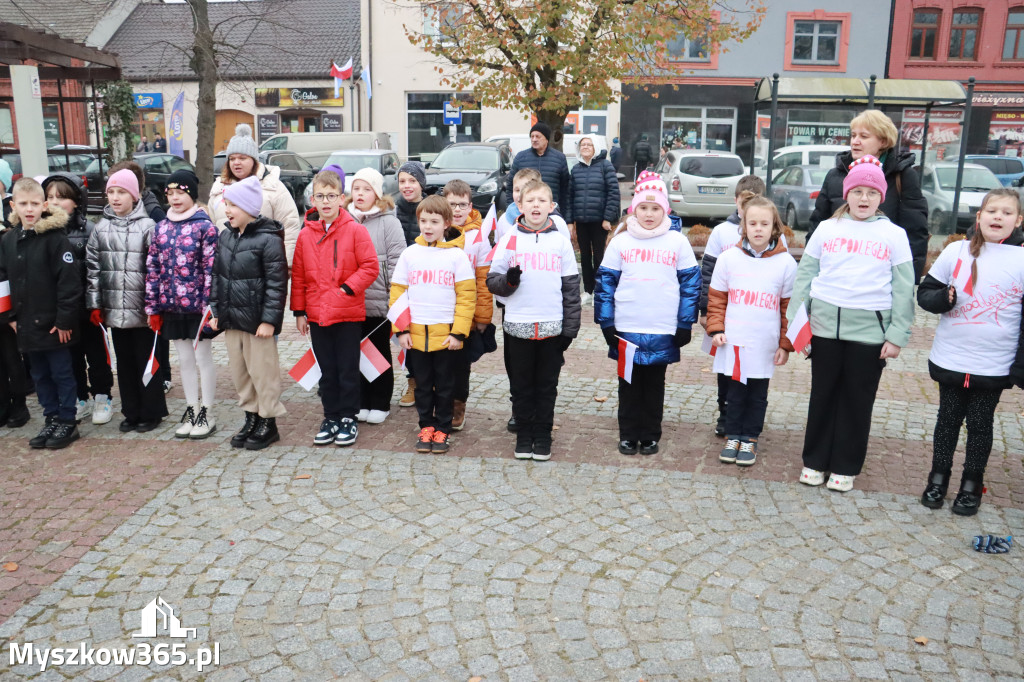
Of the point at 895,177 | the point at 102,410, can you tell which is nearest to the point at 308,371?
the point at 102,410

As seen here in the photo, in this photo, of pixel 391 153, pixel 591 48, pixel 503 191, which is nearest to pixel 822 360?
pixel 591 48

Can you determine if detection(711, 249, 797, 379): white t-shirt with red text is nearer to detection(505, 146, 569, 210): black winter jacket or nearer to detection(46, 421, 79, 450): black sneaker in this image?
detection(505, 146, 569, 210): black winter jacket

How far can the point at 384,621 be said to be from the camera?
3.84 m

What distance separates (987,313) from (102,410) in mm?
5934

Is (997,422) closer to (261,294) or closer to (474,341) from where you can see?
(474,341)

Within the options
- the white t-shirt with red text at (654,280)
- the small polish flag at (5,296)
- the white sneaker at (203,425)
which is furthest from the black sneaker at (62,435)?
the white t-shirt with red text at (654,280)

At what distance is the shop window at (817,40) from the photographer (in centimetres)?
3309

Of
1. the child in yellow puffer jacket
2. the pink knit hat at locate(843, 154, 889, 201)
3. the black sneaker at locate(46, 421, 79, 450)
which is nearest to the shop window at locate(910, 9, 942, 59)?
the pink knit hat at locate(843, 154, 889, 201)

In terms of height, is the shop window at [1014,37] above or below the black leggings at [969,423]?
above

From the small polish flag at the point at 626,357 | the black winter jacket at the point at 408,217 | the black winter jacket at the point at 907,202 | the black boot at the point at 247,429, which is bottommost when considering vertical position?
the black boot at the point at 247,429

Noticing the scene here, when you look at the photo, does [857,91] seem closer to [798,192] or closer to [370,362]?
[798,192]

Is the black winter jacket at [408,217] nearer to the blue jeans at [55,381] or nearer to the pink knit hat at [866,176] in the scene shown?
the blue jeans at [55,381]

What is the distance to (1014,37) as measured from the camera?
3306cm

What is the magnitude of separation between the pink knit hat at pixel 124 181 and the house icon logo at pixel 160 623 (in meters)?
3.28
